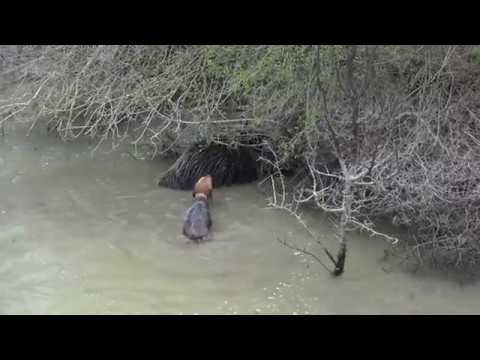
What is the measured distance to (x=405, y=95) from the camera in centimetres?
696

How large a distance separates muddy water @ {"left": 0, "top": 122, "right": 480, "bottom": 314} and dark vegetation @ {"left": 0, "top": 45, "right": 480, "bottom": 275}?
1.18 ft

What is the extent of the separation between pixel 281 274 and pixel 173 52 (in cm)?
361

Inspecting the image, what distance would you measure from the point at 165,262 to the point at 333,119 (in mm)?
2532

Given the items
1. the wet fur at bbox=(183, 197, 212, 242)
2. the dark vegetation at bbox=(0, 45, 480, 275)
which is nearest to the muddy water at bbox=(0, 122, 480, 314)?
the wet fur at bbox=(183, 197, 212, 242)

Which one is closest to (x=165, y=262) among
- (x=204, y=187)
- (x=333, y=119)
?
(x=204, y=187)

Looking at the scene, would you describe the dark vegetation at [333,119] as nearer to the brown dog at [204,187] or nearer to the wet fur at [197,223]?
the brown dog at [204,187]

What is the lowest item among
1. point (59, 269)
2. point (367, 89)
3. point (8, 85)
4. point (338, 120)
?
point (59, 269)

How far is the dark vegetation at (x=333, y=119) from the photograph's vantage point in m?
6.23

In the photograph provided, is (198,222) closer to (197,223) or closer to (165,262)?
(197,223)

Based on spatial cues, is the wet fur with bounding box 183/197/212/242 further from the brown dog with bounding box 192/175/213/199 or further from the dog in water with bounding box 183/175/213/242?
the brown dog with bounding box 192/175/213/199

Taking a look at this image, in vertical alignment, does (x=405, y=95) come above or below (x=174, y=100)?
above
